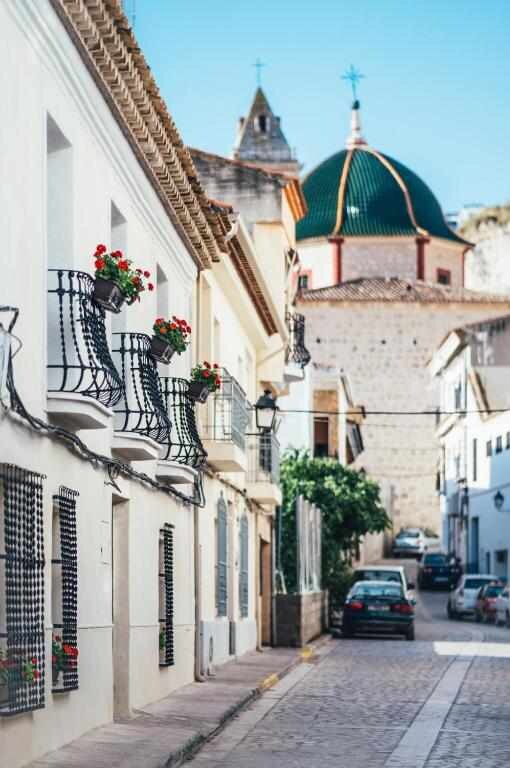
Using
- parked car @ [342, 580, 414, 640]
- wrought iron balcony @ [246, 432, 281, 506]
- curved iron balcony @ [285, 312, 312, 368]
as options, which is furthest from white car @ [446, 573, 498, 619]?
wrought iron balcony @ [246, 432, 281, 506]

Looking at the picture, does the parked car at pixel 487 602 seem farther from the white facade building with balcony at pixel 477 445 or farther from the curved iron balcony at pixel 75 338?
the curved iron balcony at pixel 75 338

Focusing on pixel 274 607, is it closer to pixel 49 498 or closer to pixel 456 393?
pixel 49 498

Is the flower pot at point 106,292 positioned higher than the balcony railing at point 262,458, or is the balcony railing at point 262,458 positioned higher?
the flower pot at point 106,292

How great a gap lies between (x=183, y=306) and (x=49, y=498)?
27.2 feet

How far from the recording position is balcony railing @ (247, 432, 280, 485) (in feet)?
93.4

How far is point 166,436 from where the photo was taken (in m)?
16.6

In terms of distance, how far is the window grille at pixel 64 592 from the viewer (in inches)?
508

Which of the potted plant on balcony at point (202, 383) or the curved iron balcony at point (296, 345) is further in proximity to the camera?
the curved iron balcony at point (296, 345)

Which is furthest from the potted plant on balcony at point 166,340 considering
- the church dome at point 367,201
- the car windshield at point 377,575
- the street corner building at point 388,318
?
the church dome at point 367,201

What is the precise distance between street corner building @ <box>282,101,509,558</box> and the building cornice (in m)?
51.8

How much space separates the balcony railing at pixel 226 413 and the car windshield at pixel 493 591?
20.9 meters

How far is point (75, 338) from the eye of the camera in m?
12.5

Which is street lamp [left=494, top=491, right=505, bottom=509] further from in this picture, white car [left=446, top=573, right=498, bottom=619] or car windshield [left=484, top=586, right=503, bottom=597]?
car windshield [left=484, top=586, right=503, bottom=597]

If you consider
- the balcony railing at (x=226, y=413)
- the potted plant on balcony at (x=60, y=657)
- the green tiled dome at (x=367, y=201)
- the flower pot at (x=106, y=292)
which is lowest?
the potted plant on balcony at (x=60, y=657)
